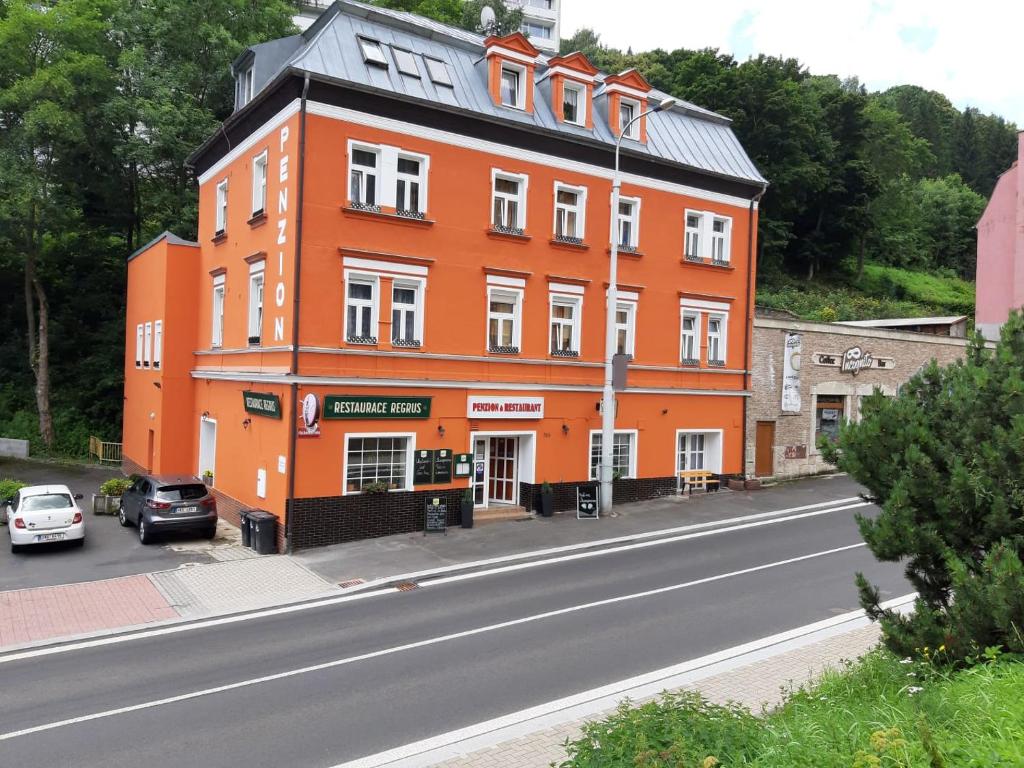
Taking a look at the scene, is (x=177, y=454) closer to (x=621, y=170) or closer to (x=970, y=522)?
(x=621, y=170)

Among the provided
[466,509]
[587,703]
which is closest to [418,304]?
[466,509]

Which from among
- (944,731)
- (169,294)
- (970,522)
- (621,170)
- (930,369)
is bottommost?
(944,731)

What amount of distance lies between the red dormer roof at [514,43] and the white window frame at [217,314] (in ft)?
34.4

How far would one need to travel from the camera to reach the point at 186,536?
63.4 ft

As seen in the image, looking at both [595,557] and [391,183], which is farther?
[391,183]

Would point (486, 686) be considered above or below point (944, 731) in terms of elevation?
below

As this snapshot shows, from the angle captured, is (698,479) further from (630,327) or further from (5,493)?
(5,493)

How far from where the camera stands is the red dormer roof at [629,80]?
75.8 feet

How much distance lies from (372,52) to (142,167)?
717 inches

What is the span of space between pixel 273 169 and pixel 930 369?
1613 cm

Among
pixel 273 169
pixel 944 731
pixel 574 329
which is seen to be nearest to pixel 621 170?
pixel 574 329

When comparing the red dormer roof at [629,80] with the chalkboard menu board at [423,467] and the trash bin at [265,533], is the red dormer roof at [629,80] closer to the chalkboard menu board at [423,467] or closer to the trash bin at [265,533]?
the chalkboard menu board at [423,467]

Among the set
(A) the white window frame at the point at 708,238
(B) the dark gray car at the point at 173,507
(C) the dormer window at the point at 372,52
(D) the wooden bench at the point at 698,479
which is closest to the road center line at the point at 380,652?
(D) the wooden bench at the point at 698,479

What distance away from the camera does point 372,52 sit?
19266 millimetres
